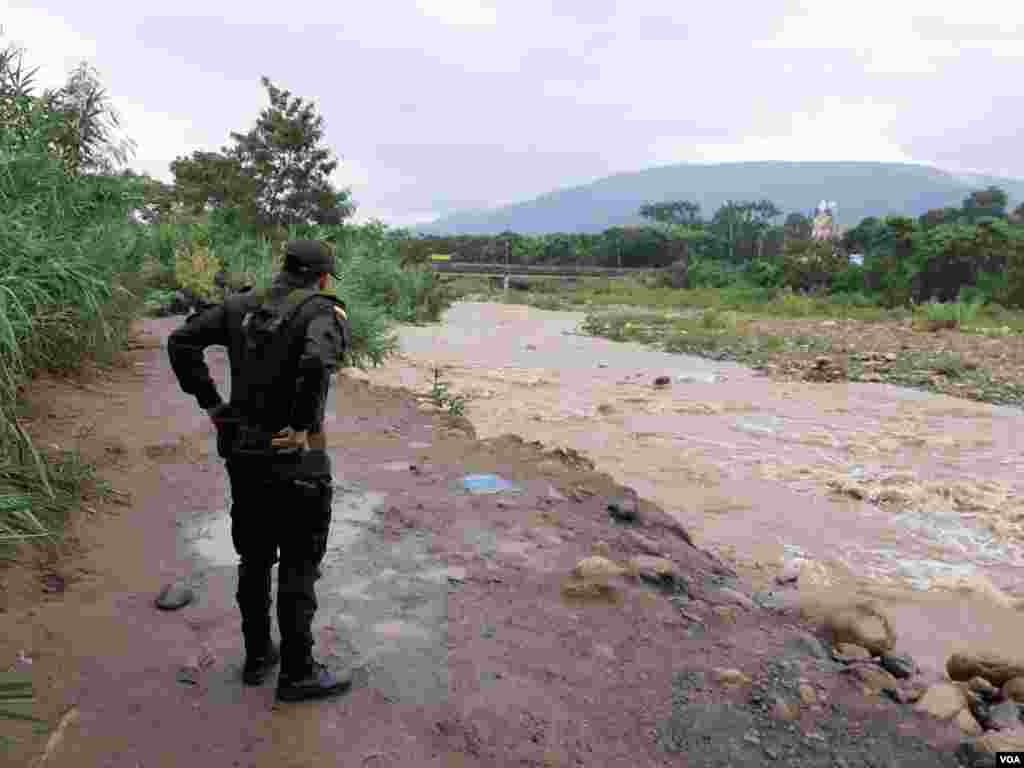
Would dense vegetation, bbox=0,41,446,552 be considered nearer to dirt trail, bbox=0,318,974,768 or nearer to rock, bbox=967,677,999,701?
dirt trail, bbox=0,318,974,768

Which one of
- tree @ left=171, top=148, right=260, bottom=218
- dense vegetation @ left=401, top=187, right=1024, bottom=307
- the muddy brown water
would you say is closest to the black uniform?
the muddy brown water

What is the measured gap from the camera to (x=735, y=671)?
304 cm

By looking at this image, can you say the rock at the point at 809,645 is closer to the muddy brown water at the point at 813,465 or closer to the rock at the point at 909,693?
the rock at the point at 909,693

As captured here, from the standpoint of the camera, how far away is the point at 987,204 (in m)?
52.1

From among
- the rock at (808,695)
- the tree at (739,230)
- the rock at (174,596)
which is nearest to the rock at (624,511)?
the rock at (808,695)

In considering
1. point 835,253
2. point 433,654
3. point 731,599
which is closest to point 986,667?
point 731,599

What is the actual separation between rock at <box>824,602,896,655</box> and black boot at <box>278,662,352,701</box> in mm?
2137

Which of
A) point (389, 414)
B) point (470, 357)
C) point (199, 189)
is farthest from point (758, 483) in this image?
point (199, 189)

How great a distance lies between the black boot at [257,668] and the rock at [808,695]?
1.82 metres

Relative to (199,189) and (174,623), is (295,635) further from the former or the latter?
(199,189)

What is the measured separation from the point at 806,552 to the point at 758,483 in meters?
1.75

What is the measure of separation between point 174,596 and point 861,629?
9.11ft

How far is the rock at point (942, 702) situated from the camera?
2.95 meters

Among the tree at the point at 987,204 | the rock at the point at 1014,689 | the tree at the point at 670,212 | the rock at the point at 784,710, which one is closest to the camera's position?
the rock at the point at 784,710
